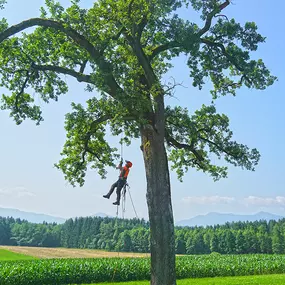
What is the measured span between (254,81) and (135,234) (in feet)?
222

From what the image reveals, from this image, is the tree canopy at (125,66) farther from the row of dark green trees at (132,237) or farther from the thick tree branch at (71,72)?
the row of dark green trees at (132,237)

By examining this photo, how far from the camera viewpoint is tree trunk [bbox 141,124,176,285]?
10103 mm

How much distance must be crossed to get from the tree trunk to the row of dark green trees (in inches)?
2209

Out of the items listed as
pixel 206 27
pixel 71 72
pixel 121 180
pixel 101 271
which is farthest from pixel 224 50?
pixel 101 271

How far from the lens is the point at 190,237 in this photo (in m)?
91.2

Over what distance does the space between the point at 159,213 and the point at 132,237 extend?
67.3m

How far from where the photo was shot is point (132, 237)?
7575cm

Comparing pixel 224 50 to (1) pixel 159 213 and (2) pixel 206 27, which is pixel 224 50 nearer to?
(2) pixel 206 27

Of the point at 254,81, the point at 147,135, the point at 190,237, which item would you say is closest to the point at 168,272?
the point at 147,135

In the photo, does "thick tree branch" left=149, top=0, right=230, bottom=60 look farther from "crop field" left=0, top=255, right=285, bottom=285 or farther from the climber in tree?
"crop field" left=0, top=255, right=285, bottom=285

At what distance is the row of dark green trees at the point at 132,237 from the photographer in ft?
263

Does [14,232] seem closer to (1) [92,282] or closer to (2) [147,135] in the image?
(1) [92,282]

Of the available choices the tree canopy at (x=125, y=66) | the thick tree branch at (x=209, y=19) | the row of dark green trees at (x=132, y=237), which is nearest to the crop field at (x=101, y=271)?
the tree canopy at (x=125, y=66)

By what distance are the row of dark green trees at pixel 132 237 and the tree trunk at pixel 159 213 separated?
5610cm
